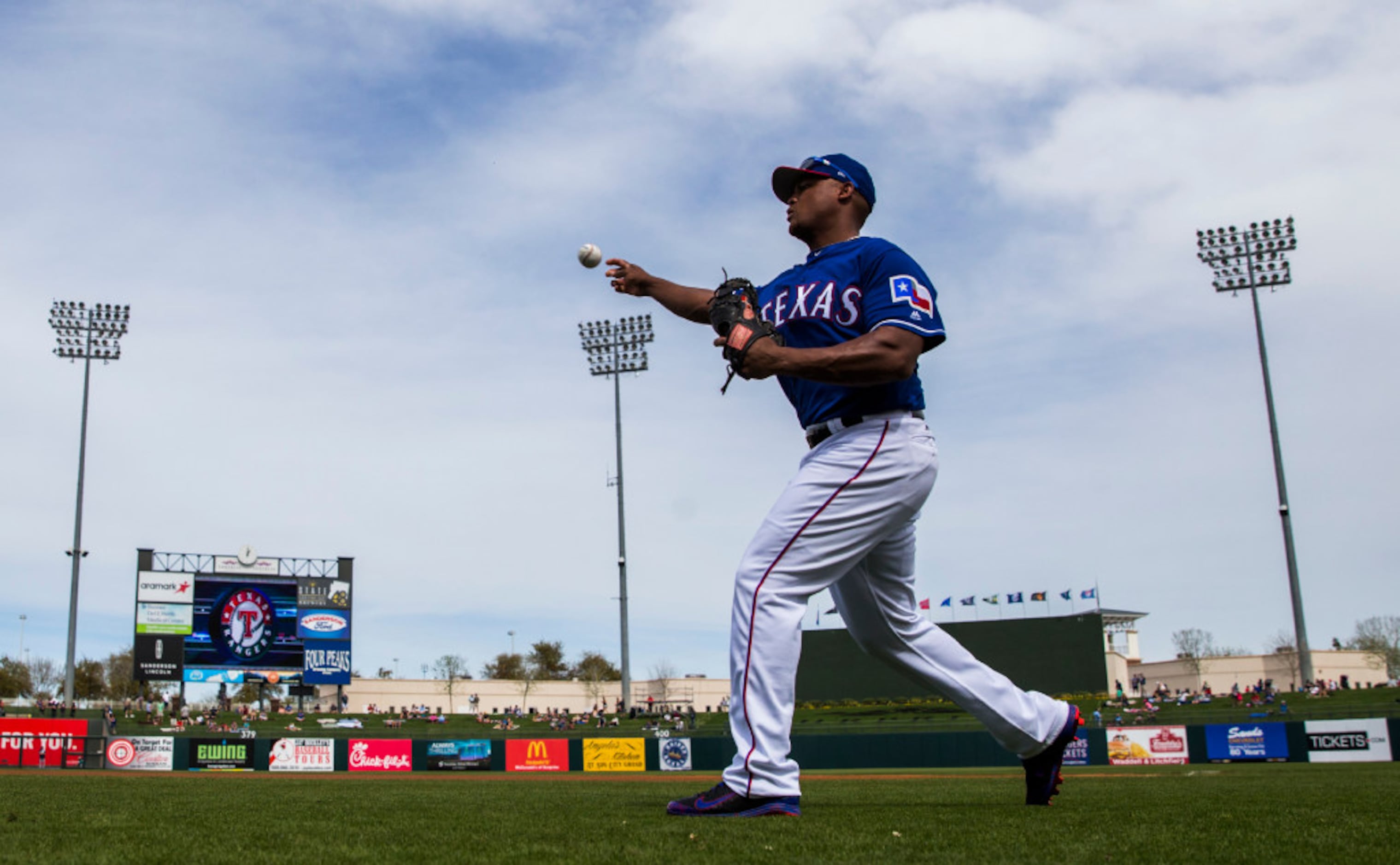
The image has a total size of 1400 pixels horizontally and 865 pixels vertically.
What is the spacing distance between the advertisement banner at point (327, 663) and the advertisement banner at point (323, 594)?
139 centimetres

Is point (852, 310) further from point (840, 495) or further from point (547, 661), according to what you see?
point (547, 661)

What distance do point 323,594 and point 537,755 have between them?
19.8 meters

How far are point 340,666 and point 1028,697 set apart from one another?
45.9 m

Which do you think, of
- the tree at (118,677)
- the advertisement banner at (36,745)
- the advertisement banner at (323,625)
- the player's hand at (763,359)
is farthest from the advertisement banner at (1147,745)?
the tree at (118,677)

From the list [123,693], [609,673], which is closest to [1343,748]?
[609,673]

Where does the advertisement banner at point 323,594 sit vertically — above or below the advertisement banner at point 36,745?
above

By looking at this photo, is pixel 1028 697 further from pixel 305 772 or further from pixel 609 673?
pixel 609 673

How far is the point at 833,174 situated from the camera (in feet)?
14.2

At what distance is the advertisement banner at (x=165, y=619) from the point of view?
43.2 metres

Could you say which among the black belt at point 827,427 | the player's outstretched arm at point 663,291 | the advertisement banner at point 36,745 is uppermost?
the player's outstretched arm at point 663,291

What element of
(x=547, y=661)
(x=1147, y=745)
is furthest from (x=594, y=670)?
(x=1147, y=745)

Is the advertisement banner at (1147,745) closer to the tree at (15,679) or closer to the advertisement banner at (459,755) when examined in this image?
the advertisement banner at (459,755)

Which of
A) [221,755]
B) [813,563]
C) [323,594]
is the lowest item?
[221,755]

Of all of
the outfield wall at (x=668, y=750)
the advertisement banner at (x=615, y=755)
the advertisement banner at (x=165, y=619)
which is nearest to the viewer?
the outfield wall at (x=668, y=750)
